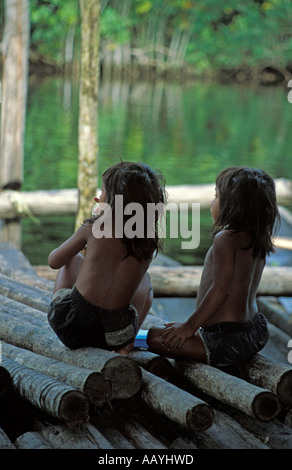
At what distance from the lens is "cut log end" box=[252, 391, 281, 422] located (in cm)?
284

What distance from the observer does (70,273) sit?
349 cm

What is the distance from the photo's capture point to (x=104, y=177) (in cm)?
320

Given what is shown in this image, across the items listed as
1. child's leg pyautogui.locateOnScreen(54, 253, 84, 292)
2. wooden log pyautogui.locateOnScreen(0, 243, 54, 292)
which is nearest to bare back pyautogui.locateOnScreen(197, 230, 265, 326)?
child's leg pyautogui.locateOnScreen(54, 253, 84, 292)

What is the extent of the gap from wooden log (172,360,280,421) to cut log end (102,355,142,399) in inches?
12.0

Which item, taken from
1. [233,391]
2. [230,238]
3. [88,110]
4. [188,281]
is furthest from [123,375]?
[88,110]

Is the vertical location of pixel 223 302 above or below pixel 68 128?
above

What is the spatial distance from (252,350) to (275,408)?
1.50ft

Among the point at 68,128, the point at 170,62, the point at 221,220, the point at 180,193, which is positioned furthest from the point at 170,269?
the point at 170,62

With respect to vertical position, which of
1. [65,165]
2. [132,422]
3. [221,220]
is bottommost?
[65,165]

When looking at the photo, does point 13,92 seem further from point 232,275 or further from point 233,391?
point 233,391

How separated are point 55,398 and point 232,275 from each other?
95 cm
